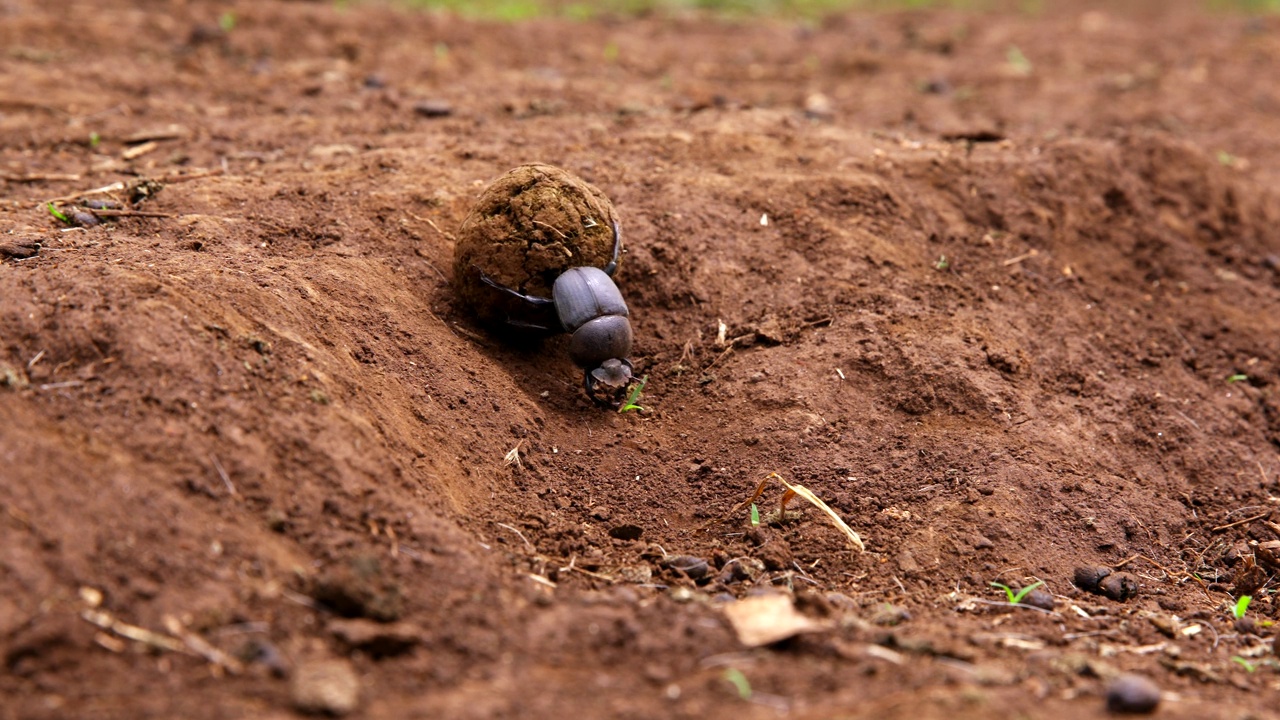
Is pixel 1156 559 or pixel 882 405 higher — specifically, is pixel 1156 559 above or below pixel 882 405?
below

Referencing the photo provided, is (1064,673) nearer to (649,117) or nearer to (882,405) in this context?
(882,405)

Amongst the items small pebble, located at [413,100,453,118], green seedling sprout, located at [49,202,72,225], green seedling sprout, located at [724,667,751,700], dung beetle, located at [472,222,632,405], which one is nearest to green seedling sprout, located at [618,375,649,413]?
dung beetle, located at [472,222,632,405]

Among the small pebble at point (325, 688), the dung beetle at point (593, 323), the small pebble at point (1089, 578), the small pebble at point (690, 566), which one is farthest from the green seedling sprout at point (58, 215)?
the small pebble at point (1089, 578)

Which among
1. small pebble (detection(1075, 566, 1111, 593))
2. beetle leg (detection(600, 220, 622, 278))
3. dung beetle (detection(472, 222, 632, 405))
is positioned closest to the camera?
small pebble (detection(1075, 566, 1111, 593))

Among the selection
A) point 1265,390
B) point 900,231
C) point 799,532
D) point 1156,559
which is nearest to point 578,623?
point 799,532

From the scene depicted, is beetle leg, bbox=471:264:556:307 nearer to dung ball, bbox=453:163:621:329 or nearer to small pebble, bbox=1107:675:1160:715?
dung ball, bbox=453:163:621:329

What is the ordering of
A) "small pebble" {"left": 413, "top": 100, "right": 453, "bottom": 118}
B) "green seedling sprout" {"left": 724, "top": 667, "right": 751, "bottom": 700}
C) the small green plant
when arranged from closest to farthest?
"green seedling sprout" {"left": 724, "top": 667, "right": 751, "bottom": 700}
the small green plant
"small pebble" {"left": 413, "top": 100, "right": 453, "bottom": 118}

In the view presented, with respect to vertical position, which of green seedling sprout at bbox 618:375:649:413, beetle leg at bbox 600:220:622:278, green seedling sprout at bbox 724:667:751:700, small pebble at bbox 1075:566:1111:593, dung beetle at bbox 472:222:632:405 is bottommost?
small pebble at bbox 1075:566:1111:593

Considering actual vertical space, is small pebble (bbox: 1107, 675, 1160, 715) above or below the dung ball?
Answer: below
